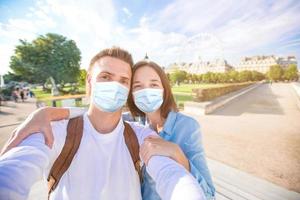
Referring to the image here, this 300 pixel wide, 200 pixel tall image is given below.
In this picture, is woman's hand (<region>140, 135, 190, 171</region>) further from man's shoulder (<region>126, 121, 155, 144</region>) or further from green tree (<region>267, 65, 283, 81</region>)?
green tree (<region>267, 65, 283, 81</region>)

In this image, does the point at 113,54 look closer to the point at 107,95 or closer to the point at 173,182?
the point at 107,95

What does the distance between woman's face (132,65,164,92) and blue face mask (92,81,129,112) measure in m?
0.35

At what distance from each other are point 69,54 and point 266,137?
1056 inches

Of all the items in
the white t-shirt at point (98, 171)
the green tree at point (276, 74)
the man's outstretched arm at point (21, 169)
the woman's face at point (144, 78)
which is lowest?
the white t-shirt at point (98, 171)

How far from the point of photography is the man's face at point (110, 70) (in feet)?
4.94

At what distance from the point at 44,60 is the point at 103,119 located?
28079 mm

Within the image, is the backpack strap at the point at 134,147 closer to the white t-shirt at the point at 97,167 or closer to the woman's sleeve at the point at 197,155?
the white t-shirt at the point at 97,167

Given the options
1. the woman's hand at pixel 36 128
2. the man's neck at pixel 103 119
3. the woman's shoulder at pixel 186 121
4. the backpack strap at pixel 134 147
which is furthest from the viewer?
the woman's shoulder at pixel 186 121

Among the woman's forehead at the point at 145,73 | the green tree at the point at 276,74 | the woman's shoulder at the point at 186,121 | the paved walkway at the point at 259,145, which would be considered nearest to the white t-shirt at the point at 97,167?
the woman's shoulder at the point at 186,121

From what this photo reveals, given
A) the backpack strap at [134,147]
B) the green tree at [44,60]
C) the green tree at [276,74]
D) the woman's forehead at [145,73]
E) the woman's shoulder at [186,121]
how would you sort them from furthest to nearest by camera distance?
the green tree at [276,74] → the green tree at [44,60] → the woman's forehead at [145,73] → the woman's shoulder at [186,121] → the backpack strap at [134,147]

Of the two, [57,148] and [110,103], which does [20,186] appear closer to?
[57,148]

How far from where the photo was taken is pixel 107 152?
1.29 metres

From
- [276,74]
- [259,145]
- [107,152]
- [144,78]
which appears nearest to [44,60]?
[259,145]

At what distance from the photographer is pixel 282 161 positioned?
4.51 metres
